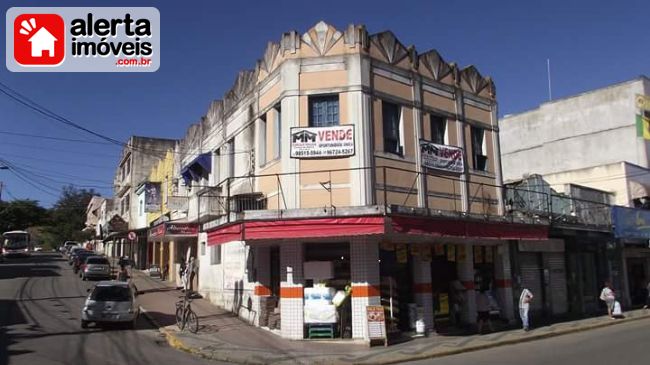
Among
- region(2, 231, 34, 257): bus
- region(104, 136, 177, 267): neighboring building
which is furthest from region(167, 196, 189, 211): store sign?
region(2, 231, 34, 257): bus

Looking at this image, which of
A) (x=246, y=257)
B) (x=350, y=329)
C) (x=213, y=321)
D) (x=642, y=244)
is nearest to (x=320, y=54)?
(x=246, y=257)

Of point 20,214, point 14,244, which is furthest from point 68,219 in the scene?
point 14,244

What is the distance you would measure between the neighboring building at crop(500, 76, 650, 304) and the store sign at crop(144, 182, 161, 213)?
76.5ft

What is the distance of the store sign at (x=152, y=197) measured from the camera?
35.0 metres

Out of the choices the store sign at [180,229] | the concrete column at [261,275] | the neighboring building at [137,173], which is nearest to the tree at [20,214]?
the neighboring building at [137,173]

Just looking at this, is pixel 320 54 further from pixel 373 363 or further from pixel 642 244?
pixel 642 244

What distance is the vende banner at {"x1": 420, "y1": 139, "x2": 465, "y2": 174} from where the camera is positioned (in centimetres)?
1888

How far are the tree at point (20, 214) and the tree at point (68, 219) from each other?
6.71 metres

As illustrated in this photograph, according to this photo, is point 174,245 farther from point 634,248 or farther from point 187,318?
point 634,248

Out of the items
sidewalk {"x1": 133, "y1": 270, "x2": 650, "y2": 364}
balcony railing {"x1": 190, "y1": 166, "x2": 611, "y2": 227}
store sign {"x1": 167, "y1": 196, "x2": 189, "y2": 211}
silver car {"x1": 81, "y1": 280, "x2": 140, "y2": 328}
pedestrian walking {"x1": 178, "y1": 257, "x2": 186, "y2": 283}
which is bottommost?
sidewalk {"x1": 133, "y1": 270, "x2": 650, "y2": 364}

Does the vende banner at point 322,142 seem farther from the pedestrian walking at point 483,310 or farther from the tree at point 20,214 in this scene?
the tree at point 20,214

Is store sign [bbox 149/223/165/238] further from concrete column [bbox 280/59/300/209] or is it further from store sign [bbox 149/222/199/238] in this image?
concrete column [bbox 280/59/300/209]

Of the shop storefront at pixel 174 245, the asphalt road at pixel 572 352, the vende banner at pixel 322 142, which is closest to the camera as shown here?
the asphalt road at pixel 572 352

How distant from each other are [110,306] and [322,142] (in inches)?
348
